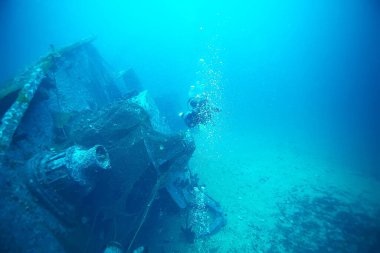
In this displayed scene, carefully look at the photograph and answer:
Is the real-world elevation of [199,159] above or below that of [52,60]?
below

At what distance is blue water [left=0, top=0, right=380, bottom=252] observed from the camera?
15383 millimetres

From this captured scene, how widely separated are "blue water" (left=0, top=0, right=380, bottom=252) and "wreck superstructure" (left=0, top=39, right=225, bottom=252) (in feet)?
12.7

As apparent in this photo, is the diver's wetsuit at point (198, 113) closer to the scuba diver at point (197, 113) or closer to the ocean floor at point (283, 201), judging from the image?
the scuba diver at point (197, 113)

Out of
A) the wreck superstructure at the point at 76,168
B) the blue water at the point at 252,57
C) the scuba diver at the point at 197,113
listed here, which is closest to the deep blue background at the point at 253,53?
the blue water at the point at 252,57

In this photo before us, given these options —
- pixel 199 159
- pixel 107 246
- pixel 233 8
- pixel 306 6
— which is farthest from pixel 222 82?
pixel 306 6

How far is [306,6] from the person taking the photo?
6044cm

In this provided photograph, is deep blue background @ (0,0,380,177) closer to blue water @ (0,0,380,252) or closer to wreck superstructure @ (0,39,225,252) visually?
blue water @ (0,0,380,252)

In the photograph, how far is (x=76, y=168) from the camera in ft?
11.9

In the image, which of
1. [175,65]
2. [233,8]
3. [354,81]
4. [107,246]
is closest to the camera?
Answer: [107,246]

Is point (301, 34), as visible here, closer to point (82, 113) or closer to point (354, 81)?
point (354, 81)

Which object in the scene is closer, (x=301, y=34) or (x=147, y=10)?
(x=301, y=34)

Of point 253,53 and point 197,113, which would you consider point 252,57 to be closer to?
point 253,53

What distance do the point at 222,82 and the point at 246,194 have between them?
672 inches

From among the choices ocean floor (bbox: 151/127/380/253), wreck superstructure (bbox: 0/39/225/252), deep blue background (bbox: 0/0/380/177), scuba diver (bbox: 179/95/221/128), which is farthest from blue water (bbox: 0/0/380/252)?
wreck superstructure (bbox: 0/39/225/252)
